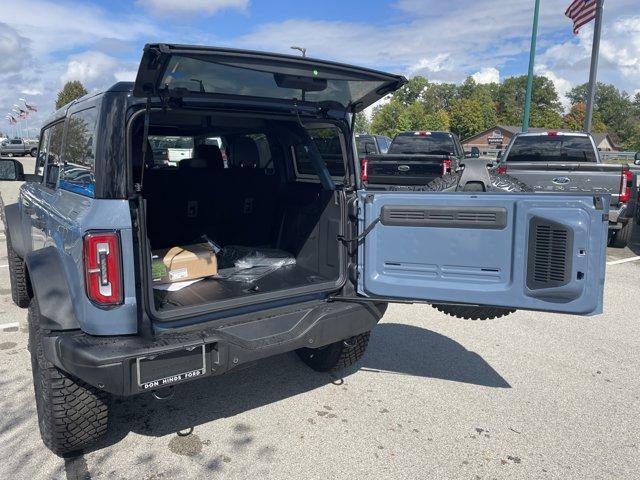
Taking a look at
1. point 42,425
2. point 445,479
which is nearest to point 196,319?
point 42,425

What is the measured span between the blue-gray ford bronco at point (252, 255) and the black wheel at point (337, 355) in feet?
0.05

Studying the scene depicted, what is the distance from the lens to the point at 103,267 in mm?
2469

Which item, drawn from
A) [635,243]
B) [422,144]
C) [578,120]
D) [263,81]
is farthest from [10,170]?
[578,120]

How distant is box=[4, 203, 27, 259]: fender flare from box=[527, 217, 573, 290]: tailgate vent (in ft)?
13.0

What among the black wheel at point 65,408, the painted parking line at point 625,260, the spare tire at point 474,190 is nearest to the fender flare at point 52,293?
the black wheel at point 65,408

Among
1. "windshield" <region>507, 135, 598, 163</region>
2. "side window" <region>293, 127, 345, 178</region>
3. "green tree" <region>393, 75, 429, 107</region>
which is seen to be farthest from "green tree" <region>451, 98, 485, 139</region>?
"side window" <region>293, 127, 345, 178</region>

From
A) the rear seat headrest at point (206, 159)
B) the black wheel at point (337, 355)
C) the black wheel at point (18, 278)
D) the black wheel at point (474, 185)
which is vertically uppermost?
the rear seat headrest at point (206, 159)

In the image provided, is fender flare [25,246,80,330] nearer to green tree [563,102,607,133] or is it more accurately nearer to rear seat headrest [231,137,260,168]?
rear seat headrest [231,137,260,168]

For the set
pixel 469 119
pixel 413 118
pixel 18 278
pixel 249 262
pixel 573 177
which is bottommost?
pixel 18 278

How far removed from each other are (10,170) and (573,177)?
7147 millimetres

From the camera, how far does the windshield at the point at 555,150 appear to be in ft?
32.6

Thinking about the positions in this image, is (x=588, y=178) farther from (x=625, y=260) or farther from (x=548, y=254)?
(x=548, y=254)

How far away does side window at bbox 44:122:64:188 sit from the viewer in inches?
138

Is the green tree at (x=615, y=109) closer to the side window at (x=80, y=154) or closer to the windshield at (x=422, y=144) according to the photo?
the windshield at (x=422, y=144)
